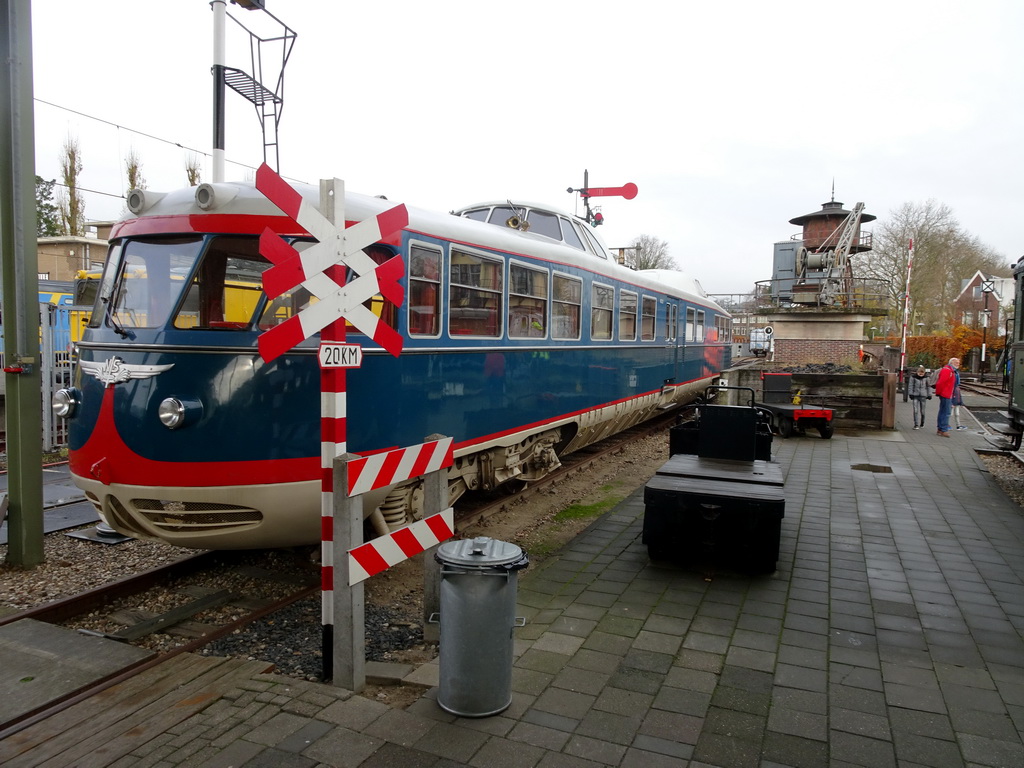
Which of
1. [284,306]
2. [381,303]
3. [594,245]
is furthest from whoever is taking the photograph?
[594,245]

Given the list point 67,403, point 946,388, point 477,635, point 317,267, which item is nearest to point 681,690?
point 477,635

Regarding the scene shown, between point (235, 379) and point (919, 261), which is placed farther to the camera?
point (919, 261)

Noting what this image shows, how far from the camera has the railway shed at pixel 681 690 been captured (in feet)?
10.8

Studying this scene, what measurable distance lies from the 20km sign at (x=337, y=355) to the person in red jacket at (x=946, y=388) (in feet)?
47.5

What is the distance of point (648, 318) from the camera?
41.2ft

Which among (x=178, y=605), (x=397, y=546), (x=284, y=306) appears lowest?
(x=178, y=605)

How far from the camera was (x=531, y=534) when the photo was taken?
743 centimetres

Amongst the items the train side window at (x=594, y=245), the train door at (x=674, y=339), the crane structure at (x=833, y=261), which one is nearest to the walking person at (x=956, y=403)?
the train door at (x=674, y=339)

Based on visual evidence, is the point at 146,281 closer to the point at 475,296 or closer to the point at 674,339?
the point at 475,296

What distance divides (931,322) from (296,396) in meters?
53.2

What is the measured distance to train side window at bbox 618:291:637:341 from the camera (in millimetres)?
10914

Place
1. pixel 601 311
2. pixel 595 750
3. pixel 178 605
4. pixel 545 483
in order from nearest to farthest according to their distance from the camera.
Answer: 1. pixel 595 750
2. pixel 178 605
3. pixel 545 483
4. pixel 601 311

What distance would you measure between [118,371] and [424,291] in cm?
238

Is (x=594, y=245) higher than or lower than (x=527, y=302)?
higher
